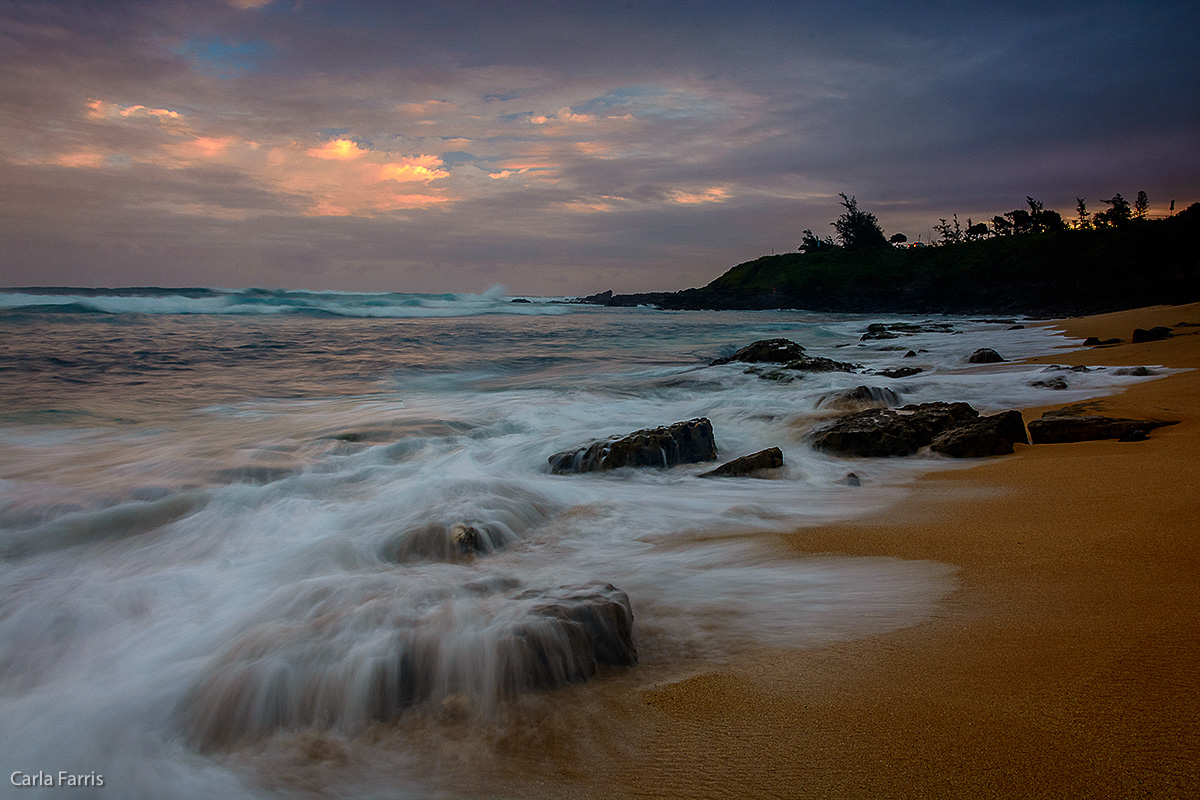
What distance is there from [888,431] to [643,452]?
2178mm

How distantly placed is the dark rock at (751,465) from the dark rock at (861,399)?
9.09 ft

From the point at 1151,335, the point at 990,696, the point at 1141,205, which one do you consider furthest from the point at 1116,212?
the point at 990,696

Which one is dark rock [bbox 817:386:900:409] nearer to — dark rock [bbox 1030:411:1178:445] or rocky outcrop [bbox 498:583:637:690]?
dark rock [bbox 1030:411:1178:445]

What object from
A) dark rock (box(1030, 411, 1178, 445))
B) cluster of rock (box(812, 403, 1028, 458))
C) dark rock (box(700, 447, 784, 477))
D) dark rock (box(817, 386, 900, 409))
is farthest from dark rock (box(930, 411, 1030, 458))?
dark rock (box(817, 386, 900, 409))

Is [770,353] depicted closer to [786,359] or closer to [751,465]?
[786,359]

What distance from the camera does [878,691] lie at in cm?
195

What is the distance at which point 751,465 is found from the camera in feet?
17.3

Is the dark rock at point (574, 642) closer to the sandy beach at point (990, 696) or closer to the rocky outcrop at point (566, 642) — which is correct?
the rocky outcrop at point (566, 642)

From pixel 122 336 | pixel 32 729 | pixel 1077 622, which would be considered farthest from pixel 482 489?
pixel 122 336

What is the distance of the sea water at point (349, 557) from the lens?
2.20 metres

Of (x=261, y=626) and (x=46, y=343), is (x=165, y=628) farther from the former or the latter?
(x=46, y=343)

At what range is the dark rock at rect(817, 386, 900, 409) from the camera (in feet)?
25.3

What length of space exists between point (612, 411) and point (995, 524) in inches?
225

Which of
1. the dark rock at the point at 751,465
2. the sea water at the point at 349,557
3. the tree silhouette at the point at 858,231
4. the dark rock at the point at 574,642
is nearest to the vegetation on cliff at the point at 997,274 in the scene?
the tree silhouette at the point at 858,231
